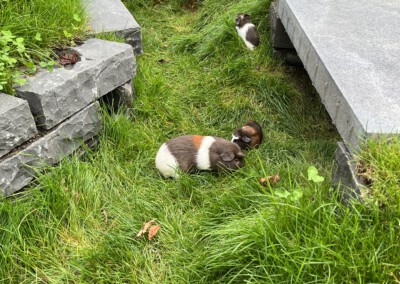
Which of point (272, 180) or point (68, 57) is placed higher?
point (68, 57)

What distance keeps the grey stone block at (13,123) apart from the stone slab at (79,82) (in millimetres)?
124

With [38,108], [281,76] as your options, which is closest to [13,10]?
[38,108]

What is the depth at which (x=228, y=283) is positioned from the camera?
2326 millimetres

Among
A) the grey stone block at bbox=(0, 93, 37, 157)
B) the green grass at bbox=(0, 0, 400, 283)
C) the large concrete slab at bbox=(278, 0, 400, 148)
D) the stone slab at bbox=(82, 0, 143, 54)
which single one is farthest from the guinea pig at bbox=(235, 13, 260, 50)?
the grey stone block at bbox=(0, 93, 37, 157)

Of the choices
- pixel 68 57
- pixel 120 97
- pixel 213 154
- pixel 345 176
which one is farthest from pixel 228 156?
pixel 68 57

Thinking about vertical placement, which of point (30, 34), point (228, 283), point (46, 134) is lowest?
point (228, 283)

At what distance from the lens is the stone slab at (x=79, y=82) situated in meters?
3.20

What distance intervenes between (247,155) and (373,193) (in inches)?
61.4

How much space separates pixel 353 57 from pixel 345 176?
1.07 m

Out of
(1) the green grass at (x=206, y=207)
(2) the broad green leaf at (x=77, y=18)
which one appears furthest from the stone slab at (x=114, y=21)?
(2) the broad green leaf at (x=77, y=18)

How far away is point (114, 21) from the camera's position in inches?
188

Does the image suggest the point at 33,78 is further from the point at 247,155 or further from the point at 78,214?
the point at 247,155

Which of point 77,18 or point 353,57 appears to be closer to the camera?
point 353,57

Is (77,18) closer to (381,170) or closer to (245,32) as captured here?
(245,32)
